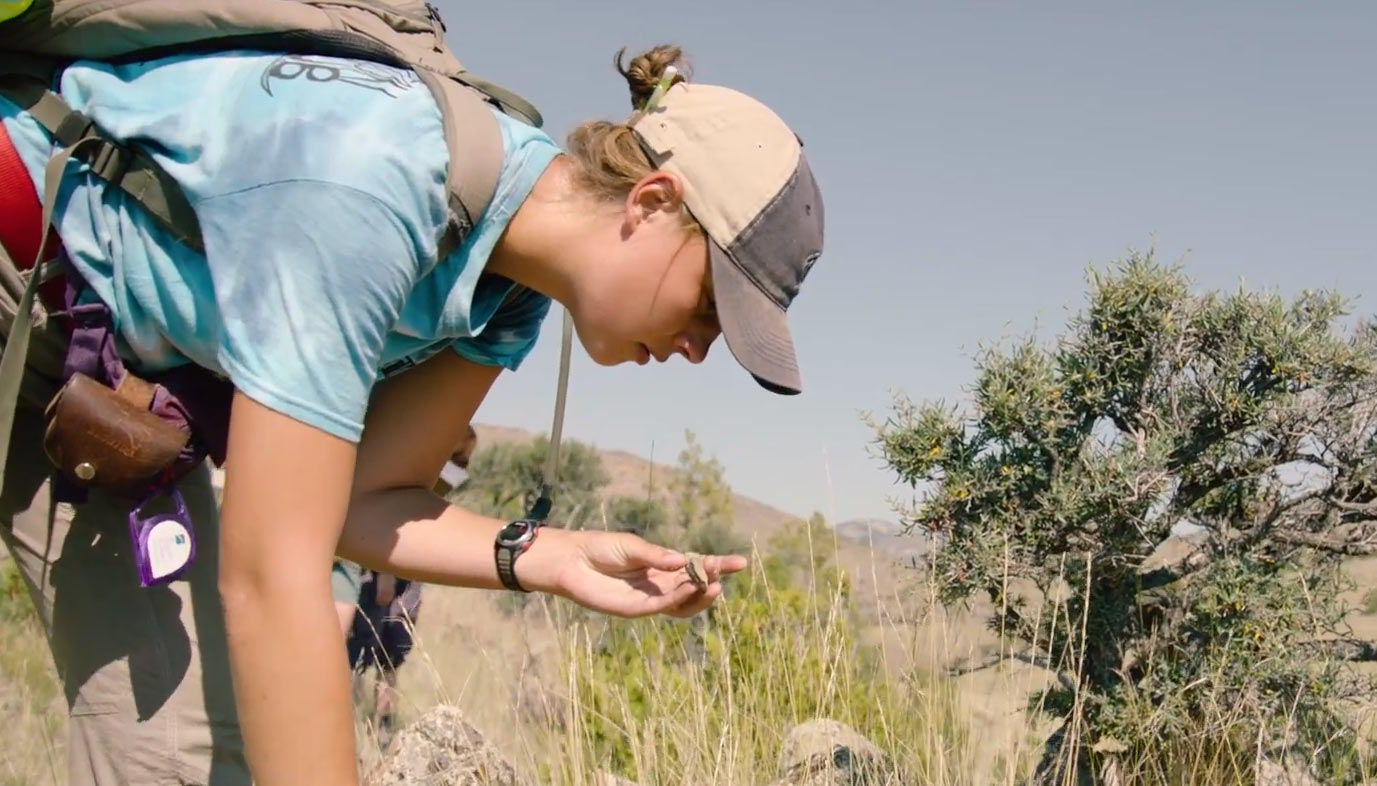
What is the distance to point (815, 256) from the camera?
85.3 inches

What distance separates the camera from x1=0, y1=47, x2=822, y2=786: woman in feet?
5.23

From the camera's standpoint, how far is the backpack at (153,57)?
1.79m

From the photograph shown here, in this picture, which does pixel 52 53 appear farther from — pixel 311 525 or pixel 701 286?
pixel 701 286

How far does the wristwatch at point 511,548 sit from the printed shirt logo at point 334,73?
90 centimetres

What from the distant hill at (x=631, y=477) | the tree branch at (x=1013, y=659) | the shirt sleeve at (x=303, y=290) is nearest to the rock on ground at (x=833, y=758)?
the tree branch at (x=1013, y=659)

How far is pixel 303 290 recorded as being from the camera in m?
1.57

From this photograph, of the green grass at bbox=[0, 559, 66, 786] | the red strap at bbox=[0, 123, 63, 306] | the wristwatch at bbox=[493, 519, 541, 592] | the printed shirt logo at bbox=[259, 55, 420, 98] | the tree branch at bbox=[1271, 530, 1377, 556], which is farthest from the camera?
the green grass at bbox=[0, 559, 66, 786]

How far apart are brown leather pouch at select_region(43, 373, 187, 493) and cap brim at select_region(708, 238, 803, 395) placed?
35.2 inches

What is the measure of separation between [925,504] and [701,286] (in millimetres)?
2044

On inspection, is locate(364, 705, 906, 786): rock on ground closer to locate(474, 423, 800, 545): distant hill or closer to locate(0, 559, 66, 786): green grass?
locate(0, 559, 66, 786): green grass

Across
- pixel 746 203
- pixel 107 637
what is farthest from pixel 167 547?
pixel 746 203

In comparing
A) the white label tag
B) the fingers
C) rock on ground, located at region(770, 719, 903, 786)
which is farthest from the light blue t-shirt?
rock on ground, located at region(770, 719, 903, 786)

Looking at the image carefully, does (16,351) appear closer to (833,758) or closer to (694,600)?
(694,600)

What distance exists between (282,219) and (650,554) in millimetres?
956
